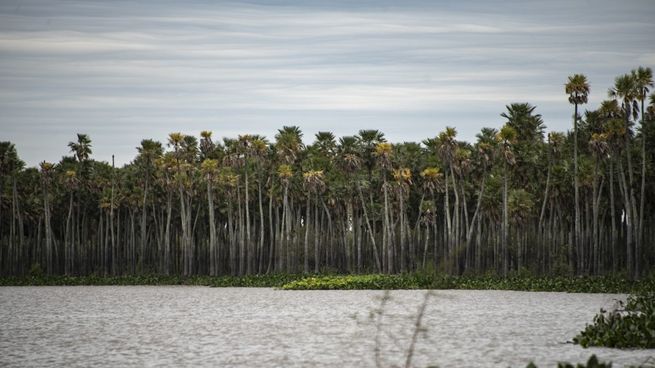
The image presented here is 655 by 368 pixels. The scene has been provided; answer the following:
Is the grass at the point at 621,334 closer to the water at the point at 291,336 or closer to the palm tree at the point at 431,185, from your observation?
the water at the point at 291,336

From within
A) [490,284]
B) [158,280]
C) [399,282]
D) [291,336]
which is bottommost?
[158,280]

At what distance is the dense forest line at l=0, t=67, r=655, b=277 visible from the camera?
7062cm

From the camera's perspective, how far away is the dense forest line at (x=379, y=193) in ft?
232

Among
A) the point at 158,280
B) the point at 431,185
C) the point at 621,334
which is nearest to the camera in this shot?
the point at 621,334

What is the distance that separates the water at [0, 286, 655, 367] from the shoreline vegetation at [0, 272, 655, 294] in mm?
9094

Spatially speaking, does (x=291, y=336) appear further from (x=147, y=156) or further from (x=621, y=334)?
(x=147, y=156)

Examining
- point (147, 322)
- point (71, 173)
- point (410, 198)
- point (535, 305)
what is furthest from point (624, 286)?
point (71, 173)

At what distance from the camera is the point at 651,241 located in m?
73.2

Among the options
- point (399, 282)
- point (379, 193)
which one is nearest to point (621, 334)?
point (399, 282)

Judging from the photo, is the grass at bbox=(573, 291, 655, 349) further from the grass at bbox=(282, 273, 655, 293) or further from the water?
the grass at bbox=(282, 273, 655, 293)

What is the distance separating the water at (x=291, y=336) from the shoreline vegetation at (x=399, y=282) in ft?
29.8

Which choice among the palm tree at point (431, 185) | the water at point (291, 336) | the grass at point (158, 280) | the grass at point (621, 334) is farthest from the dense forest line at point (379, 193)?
the grass at point (621, 334)

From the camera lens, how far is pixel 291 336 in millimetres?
21688

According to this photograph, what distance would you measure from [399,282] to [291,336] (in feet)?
115
